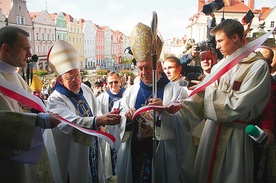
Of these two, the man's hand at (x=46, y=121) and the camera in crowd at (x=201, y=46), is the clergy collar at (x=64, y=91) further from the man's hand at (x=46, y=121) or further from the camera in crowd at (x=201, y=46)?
the camera in crowd at (x=201, y=46)

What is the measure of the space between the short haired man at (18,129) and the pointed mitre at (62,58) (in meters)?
0.65

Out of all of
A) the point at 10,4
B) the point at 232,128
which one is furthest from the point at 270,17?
the point at 10,4

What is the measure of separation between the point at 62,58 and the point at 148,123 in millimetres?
1550

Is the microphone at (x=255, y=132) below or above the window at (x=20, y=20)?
below

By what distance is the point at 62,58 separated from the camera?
3.20m

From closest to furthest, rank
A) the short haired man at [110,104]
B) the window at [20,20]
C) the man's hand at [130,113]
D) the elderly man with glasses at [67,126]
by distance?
1. the man's hand at [130,113]
2. the elderly man with glasses at [67,126]
3. the short haired man at [110,104]
4. the window at [20,20]

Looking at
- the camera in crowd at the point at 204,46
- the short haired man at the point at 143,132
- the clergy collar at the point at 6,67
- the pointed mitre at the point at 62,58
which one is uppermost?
the camera in crowd at the point at 204,46

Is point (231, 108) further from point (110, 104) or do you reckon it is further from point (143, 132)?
point (110, 104)

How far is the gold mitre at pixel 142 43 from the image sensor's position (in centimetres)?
272

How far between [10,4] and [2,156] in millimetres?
34035

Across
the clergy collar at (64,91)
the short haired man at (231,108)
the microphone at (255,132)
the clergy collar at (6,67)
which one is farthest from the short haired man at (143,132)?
the clergy collar at (6,67)

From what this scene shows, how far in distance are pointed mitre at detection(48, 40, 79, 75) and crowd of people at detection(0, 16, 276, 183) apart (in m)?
0.01

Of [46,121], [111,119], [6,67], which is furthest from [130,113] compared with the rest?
[6,67]

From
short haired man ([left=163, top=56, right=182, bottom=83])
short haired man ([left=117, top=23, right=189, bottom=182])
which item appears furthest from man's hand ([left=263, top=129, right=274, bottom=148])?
short haired man ([left=163, top=56, right=182, bottom=83])
